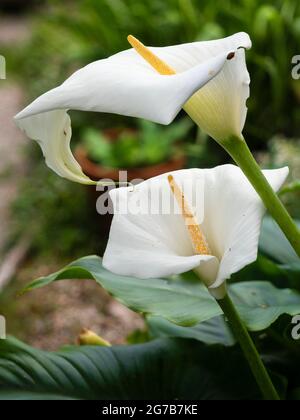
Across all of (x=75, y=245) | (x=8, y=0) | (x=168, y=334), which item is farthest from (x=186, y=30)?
(x=8, y=0)

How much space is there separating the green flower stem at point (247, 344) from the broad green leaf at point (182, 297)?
7cm

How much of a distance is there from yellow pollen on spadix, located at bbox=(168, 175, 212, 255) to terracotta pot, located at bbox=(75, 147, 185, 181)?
1618 mm

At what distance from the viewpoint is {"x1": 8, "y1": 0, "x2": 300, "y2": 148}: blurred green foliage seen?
265 cm

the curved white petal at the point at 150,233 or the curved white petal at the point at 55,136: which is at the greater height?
the curved white petal at the point at 55,136

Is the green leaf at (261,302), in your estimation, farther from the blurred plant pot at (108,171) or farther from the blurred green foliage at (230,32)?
the blurred green foliage at (230,32)

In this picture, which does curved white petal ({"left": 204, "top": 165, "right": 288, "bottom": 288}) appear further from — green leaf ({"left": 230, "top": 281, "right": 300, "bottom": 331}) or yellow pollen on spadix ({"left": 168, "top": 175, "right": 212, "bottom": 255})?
green leaf ({"left": 230, "top": 281, "right": 300, "bottom": 331})

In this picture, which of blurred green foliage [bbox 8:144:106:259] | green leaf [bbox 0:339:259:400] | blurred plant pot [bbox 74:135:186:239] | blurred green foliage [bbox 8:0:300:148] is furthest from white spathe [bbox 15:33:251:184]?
blurred green foliage [bbox 8:0:300:148]

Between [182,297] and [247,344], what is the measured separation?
170mm

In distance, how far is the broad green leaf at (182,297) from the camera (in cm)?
85

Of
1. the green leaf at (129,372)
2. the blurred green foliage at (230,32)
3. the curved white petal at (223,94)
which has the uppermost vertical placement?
the blurred green foliage at (230,32)

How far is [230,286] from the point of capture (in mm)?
977

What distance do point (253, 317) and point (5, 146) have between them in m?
2.66

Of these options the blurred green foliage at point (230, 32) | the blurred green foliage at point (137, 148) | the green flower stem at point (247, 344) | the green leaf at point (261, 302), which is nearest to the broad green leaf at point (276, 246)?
the green leaf at point (261, 302)
